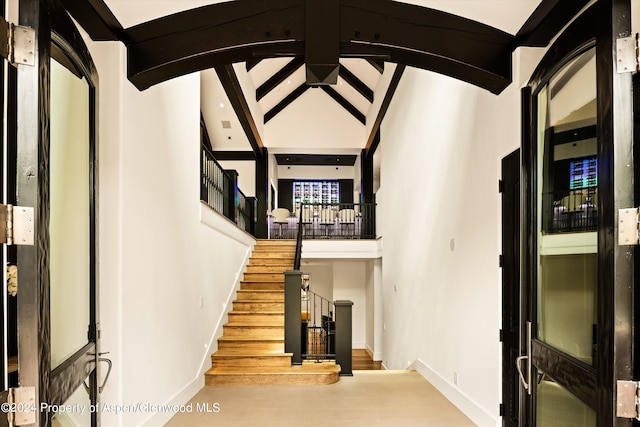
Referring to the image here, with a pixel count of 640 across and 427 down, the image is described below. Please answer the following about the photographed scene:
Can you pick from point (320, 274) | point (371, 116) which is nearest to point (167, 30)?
point (371, 116)

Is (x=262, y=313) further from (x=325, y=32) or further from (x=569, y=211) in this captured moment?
(x=569, y=211)

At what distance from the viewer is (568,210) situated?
A: 2.34 metres

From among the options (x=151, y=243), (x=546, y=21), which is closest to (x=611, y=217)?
(x=546, y=21)

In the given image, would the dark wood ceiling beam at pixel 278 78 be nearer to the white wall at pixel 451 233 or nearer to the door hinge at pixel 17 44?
the white wall at pixel 451 233

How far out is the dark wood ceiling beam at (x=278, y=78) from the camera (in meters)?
11.4

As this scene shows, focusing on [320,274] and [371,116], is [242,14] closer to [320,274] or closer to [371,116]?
[371,116]

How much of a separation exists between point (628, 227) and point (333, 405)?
3733 mm

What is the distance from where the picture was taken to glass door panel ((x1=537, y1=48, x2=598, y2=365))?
6.82 feet

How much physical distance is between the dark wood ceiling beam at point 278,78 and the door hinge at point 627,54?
1031 cm

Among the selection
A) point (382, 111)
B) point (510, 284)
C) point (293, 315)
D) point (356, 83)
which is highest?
point (356, 83)

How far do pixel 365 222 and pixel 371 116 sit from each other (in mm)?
2808

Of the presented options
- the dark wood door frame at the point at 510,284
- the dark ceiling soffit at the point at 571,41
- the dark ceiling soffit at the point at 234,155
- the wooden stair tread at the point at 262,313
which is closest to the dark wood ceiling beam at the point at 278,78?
the dark ceiling soffit at the point at 234,155

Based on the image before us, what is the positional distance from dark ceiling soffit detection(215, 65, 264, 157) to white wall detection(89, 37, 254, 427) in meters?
2.13

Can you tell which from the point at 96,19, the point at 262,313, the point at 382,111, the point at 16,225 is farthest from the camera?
the point at 382,111
